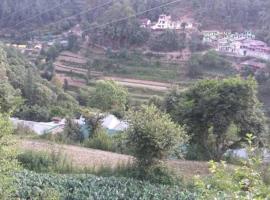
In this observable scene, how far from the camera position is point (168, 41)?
1476 inches

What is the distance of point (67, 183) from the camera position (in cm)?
843

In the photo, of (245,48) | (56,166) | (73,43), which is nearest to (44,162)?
(56,166)

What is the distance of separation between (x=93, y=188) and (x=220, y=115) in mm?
4129

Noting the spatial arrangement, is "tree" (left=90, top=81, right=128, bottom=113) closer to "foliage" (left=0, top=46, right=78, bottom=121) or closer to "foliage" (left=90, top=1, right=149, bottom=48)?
"foliage" (left=0, top=46, right=78, bottom=121)

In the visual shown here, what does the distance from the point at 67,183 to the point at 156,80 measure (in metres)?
26.0

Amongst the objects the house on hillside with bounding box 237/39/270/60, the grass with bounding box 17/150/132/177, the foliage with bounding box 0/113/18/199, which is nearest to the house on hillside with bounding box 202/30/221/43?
the house on hillside with bounding box 237/39/270/60

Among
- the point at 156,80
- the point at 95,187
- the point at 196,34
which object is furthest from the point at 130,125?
the point at 196,34

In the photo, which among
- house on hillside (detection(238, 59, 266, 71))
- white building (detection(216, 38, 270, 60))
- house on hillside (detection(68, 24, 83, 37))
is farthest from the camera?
house on hillside (detection(68, 24, 83, 37))

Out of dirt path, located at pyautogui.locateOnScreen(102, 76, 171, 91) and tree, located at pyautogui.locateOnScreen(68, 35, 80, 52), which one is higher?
tree, located at pyautogui.locateOnScreen(68, 35, 80, 52)

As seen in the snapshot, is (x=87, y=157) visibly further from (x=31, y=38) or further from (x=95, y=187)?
(x=31, y=38)

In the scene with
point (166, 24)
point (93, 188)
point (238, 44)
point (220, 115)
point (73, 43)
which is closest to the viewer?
point (93, 188)

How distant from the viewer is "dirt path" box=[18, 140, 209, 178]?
10516 mm

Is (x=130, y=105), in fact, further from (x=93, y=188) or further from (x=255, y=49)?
(x=93, y=188)

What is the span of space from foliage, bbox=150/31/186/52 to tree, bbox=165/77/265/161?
25166 mm
